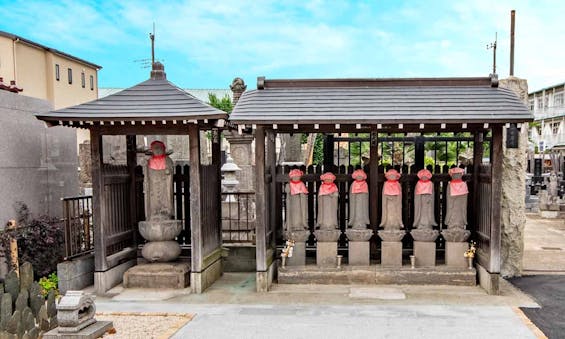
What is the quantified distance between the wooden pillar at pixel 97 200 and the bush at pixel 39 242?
0.94 m

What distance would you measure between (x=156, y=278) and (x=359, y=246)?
374cm

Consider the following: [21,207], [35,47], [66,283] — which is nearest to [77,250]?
[66,283]

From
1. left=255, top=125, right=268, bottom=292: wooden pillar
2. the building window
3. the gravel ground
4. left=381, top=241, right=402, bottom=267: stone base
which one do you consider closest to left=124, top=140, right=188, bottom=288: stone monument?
the gravel ground

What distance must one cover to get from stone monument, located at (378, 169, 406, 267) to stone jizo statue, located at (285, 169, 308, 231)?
57.2 inches

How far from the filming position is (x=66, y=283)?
7543 millimetres

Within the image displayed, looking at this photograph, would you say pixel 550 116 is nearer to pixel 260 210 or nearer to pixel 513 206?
pixel 513 206

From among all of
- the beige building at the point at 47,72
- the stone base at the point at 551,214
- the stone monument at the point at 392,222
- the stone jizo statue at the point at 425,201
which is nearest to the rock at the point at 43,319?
the stone monument at the point at 392,222

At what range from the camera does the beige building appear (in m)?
27.8

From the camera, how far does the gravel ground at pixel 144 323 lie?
570 centimetres

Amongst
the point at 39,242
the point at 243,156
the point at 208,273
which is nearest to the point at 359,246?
the point at 208,273

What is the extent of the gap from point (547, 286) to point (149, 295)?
23.2ft

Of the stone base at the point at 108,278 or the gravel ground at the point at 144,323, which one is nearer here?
the gravel ground at the point at 144,323

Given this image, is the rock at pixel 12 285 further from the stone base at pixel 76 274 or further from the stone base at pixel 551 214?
the stone base at pixel 551 214

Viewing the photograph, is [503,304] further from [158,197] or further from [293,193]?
[158,197]
